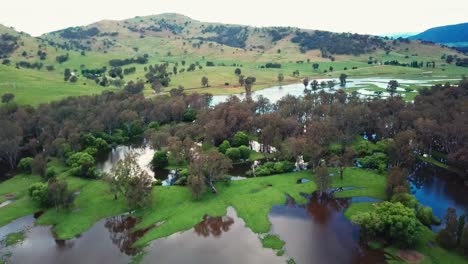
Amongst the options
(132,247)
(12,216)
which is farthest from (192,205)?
(12,216)

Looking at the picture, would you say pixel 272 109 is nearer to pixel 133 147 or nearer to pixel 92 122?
pixel 133 147

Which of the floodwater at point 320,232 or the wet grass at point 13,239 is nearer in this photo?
the floodwater at point 320,232

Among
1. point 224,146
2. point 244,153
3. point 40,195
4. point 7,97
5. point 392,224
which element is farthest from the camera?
point 7,97

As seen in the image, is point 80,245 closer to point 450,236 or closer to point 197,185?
point 197,185

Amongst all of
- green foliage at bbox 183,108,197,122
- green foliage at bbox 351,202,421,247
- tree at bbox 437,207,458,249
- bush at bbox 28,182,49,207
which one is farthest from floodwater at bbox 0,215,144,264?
green foliage at bbox 183,108,197,122

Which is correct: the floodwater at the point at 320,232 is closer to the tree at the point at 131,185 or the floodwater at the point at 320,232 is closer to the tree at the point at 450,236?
the tree at the point at 450,236

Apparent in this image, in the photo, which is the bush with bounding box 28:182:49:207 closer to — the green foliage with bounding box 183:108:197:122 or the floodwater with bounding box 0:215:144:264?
the floodwater with bounding box 0:215:144:264

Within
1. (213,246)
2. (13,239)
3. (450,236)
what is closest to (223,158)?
(213,246)

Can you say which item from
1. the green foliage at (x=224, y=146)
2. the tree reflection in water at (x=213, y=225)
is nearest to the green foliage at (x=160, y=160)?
the green foliage at (x=224, y=146)
